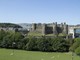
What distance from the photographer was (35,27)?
121188 mm

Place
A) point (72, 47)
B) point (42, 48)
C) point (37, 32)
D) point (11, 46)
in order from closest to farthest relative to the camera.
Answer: point (72, 47), point (42, 48), point (11, 46), point (37, 32)

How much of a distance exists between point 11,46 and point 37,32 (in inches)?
1705

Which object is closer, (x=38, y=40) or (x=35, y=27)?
(x=38, y=40)

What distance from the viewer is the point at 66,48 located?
2697 inches

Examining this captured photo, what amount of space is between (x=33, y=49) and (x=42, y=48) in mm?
2802

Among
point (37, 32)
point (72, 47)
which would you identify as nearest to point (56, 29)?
point (37, 32)

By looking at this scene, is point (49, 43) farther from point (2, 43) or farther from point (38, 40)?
point (2, 43)

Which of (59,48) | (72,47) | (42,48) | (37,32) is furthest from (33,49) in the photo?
(37,32)

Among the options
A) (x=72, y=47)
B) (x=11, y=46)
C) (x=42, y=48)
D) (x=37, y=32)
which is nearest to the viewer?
(x=72, y=47)

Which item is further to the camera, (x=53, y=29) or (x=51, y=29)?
(x=51, y=29)

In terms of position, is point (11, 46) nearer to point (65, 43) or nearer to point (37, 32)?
point (65, 43)

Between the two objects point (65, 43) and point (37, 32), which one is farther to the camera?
point (37, 32)

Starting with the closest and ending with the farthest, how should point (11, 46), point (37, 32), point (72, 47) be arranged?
point (72, 47) → point (11, 46) → point (37, 32)

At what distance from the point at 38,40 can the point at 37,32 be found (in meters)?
43.6
